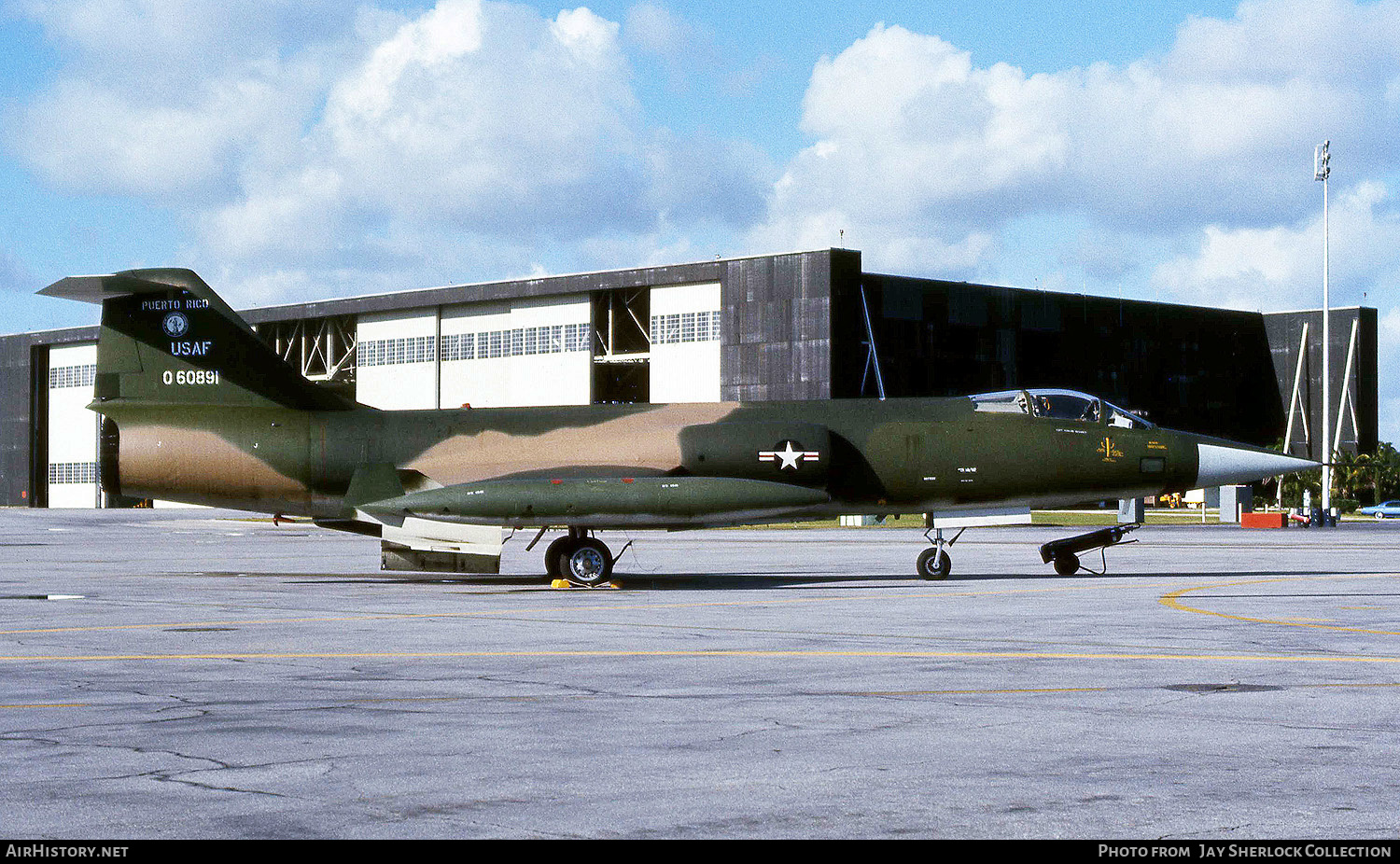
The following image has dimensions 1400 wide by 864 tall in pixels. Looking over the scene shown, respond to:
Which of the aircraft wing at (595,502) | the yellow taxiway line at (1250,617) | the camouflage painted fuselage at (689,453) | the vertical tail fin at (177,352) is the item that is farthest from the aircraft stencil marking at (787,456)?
the vertical tail fin at (177,352)

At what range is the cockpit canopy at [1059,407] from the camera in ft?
88.8

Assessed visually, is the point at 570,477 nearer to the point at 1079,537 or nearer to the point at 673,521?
the point at 673,521

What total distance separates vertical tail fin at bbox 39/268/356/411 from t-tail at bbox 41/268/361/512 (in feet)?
0.06

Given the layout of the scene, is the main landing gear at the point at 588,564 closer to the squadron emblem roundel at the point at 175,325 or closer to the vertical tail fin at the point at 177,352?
the vertical tail fin at the point at 177,352

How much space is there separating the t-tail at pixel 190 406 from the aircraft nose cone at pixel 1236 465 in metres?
16.5

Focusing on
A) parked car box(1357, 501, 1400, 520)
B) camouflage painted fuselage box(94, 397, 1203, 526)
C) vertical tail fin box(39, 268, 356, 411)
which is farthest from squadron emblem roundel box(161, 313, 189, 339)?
parked car box(1357, 501, 1400, 520)

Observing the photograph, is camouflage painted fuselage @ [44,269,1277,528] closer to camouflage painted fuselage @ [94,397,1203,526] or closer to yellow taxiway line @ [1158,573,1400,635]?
camouflage painted fuselage @ [94,397,1203,526]

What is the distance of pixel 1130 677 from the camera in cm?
1251

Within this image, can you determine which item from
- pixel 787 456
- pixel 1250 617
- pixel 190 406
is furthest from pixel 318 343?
pixel 1250 617

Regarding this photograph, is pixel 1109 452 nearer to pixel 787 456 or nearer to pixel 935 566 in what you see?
pixel 935 566

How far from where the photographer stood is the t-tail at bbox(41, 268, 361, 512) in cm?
2664

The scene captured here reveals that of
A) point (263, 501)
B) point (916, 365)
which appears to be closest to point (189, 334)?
point (263, 501)

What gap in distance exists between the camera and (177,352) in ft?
88.6
